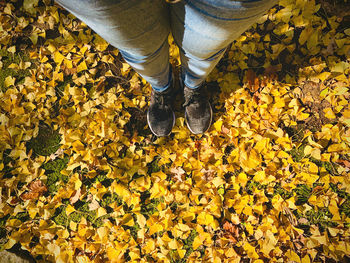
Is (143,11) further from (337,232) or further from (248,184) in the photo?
(337,232)

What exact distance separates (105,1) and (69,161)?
139cm

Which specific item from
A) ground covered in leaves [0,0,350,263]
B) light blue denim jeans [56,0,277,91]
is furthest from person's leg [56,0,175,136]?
ground covered in leaves [0,0,350,263]

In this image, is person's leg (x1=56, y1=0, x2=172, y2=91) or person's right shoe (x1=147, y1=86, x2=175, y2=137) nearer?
person's leg (x1=56, y1=0, x2=172, y2=91)

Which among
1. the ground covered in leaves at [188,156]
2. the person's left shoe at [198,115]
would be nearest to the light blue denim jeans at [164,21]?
the person's left shoe at [198,115]

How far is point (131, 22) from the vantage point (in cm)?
62

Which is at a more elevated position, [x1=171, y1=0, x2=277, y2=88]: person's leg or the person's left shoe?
[x1=171, y1=0, x2=277, y2=88]: person's leg

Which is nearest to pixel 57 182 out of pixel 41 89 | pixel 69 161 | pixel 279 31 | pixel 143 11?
pixel 69 161

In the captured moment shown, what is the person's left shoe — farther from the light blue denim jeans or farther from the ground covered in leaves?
the light blue denim jeans

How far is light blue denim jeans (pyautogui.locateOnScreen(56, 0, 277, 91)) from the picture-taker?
21.6 inches

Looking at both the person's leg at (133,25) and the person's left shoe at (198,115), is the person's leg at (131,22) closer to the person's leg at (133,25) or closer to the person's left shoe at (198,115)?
the person's leg at (133,25)

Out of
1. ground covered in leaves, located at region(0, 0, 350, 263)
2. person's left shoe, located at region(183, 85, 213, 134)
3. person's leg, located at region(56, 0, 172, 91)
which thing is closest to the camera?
person's leg, located at region(56, 0, 172, 91)

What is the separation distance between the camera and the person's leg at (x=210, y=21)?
0.55 m

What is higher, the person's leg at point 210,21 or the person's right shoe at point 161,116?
the person's leg at point 210,21

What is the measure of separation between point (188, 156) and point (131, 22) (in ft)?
3.47
